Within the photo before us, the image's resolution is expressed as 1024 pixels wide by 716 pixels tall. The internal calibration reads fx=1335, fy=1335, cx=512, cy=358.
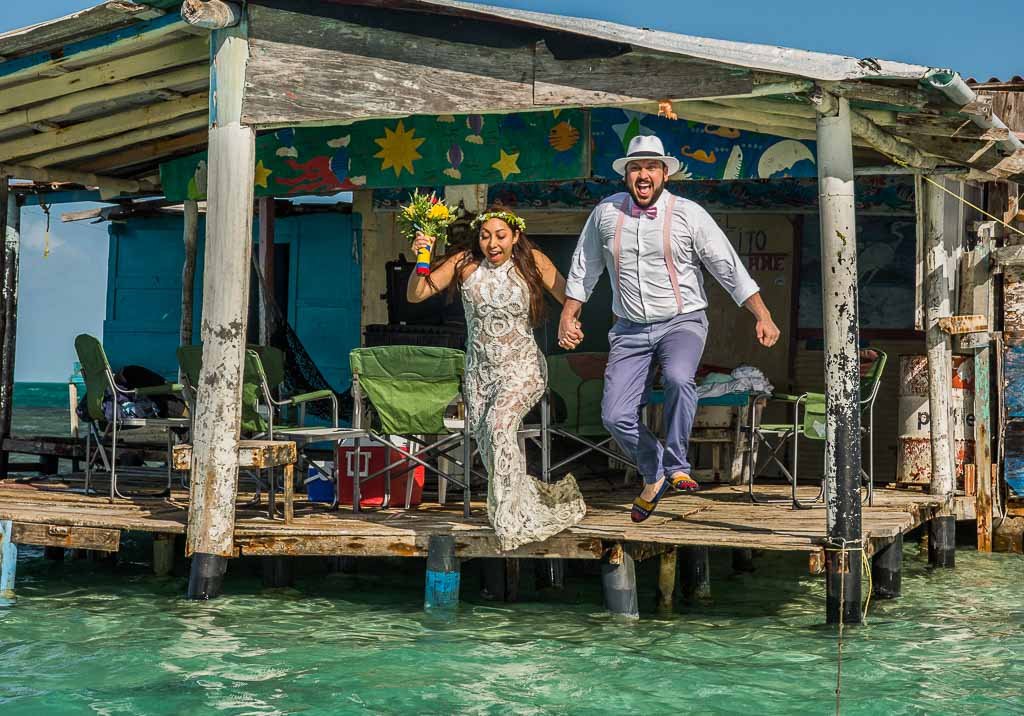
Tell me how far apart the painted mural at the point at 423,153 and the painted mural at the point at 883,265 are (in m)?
3.69

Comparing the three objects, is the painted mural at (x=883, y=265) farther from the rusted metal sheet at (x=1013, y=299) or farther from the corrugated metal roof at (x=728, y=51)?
the corrugated metal roof at (x=728, y=51)

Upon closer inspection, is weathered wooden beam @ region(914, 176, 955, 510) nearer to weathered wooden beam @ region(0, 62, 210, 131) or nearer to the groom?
the groom

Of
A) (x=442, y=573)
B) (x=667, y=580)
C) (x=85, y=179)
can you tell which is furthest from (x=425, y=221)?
(x=85, y=179)

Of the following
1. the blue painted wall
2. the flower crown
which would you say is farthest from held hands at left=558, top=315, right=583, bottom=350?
the blue painted wall

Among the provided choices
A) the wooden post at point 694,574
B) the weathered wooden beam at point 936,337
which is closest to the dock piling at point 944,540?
the weathered wooden beam at point 936,337

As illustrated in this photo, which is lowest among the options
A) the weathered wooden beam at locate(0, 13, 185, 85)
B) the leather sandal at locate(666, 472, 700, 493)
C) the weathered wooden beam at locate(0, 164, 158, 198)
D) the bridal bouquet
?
the leather sandal at locate(666, 472, 700, 493)

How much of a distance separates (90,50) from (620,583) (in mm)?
4570

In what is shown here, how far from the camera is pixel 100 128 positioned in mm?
9836

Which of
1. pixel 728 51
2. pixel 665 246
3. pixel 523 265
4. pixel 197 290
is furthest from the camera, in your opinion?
pixel 197 290

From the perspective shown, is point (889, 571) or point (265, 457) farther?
point (889, 571)

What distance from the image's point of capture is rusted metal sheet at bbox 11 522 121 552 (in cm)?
790

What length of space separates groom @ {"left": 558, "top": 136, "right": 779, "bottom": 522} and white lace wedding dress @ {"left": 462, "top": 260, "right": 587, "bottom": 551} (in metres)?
0.30

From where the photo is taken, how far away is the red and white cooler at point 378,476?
343 inches

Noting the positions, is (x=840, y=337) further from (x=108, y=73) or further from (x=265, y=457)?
(x=108, y=73)
